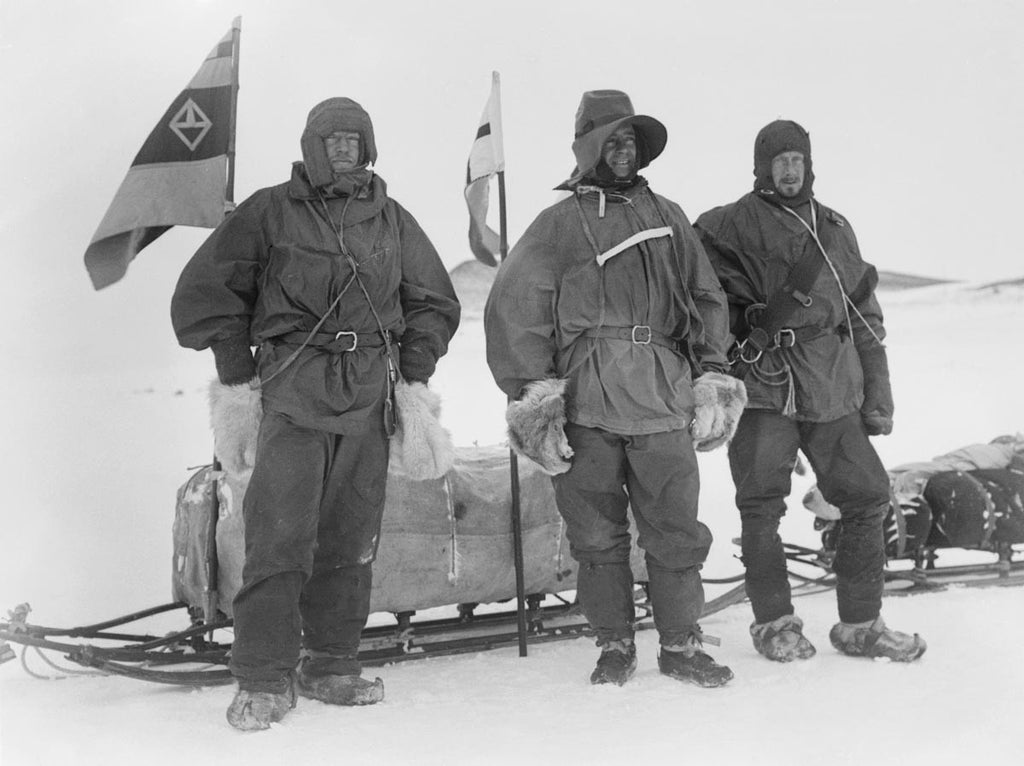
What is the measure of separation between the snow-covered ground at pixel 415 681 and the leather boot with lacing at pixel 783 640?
0.05 m

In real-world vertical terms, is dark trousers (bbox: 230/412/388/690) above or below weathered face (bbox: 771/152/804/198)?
below

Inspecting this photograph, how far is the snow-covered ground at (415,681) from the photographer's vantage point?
2.46 m

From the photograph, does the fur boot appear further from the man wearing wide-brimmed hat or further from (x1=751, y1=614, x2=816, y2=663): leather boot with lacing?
the man wearing wide-brimmed hat

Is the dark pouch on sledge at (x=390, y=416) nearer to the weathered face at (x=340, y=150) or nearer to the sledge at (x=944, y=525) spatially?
the weathered face at (x=340, y=150)

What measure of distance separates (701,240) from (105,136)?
8.93 feet

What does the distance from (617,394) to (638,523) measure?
399mm

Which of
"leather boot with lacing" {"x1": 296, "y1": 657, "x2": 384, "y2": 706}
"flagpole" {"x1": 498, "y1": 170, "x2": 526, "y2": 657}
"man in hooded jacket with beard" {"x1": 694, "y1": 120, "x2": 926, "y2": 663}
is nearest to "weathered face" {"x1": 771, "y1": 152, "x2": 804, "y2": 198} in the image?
"man in hooded jacket with beard" {"x1": 694, "y1": 120, "x2": 926, "y2": 663}

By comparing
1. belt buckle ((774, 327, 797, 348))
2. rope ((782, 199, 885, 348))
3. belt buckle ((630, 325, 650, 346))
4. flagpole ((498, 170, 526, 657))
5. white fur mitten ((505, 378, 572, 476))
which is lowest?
flagpole ((498, 170, 526, 657))

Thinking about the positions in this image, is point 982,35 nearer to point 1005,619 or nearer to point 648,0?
point 648,0

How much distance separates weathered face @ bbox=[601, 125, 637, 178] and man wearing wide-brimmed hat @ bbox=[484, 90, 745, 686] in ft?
0.03

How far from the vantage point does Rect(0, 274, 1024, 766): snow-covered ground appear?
2455mm

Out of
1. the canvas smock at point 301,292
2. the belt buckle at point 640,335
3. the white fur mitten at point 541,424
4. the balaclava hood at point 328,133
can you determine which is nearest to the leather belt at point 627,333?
the belt buckle at point 640,335

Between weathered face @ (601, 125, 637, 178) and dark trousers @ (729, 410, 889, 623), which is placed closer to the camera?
weathered face @ (601, 125, 637, 178)

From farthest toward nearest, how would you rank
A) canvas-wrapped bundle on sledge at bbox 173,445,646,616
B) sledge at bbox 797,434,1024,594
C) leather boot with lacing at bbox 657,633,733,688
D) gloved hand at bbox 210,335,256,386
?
sledge at bbox 797,434,1024,594 → canvas-wrapped bundle on sledge at bbox 173,445,646,616 → leather boot with lacing at bbox 657,633,733,688 → gloved hand at bbox 210,335,256,386
